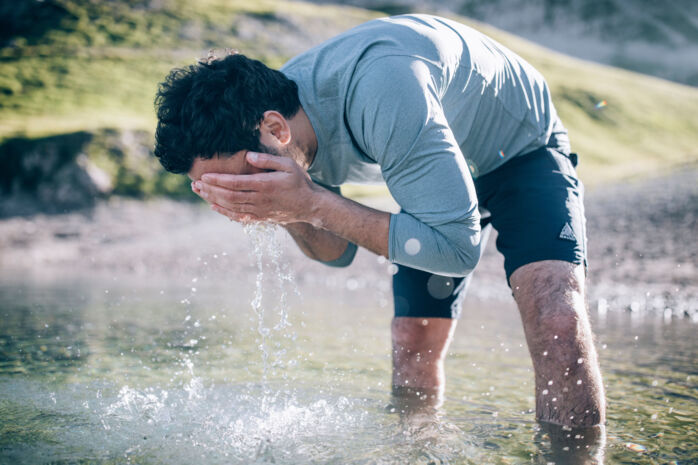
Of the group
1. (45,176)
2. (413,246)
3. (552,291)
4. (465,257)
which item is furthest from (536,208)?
(45,176)

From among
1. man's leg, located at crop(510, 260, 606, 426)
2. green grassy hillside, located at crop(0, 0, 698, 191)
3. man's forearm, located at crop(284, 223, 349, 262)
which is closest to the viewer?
man's leg, located at crop(510, 260, 606, 426)

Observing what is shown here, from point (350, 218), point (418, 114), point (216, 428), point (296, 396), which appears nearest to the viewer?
point (418, 114)

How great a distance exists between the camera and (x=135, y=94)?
40125mm

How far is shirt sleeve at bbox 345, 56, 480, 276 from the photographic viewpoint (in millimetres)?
2223

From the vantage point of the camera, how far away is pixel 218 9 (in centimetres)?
5759

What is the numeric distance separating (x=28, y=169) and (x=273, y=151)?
27491mm

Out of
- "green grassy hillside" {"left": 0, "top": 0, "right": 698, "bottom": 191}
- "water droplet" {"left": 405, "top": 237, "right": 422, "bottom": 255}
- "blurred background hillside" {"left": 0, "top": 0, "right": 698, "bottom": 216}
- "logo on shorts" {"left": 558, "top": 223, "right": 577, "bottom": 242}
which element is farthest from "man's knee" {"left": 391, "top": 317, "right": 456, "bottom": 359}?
"green grassy hillside" {"left": 0, "top": 0, "right": 698, "bottom": 191}

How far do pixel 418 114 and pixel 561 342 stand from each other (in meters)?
1.14

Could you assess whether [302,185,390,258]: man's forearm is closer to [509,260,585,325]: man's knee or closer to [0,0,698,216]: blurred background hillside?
[509,260,585,325]: man's knee

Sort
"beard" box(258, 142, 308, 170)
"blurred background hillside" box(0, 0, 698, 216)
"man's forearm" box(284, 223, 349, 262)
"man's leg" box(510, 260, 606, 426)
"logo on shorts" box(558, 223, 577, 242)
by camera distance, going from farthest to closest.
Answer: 1. "blurred background hillside" box(0, 0, 698, 216)
2. "man's forearm" box(284, 223, 349, 262)
3. "logo on shorts" box(558, 223, 577, 242)
4. "man's leg" box(510, 260, 606, 426)
5. "beard" box(258, 142, 308, 170)

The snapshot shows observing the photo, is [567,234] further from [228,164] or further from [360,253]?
[360,253]

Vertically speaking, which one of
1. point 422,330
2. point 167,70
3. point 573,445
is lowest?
point 573,445

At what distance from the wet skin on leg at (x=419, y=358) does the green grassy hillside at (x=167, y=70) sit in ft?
92.7

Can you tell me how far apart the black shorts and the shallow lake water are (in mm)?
907
